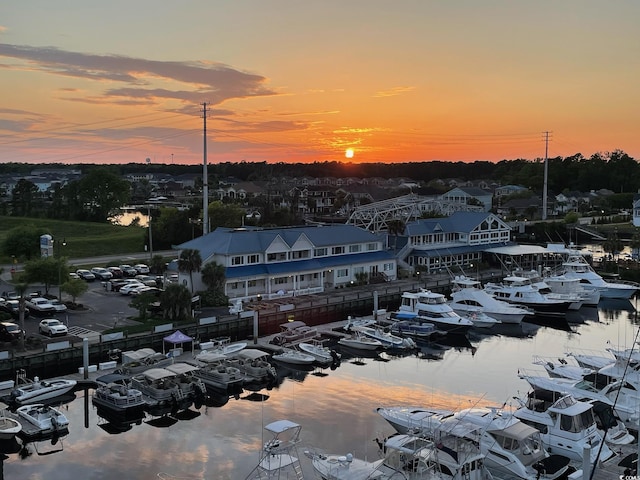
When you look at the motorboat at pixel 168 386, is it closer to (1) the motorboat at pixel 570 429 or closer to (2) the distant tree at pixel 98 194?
(1) the motorboat at pixel 570 429

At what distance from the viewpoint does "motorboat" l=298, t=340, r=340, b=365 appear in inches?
1339

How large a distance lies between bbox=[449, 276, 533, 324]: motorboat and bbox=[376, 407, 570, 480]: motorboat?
75.9 ft

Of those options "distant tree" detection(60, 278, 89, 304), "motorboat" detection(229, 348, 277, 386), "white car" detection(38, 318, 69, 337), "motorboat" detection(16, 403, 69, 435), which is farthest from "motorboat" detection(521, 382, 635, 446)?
"distant tree" detection(60, 278, 89, 304)

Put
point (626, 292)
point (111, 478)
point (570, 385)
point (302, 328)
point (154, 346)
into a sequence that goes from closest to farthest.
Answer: point (111, 478), point (570, 385), point (154, 346), point (302, 328), point (626, 292)

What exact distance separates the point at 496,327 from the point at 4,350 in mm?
31060

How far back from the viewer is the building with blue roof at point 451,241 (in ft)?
198

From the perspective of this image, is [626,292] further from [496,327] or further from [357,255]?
[357,255]

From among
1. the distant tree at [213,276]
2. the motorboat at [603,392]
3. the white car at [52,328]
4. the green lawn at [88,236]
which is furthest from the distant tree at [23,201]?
the motorboat at [603,392]

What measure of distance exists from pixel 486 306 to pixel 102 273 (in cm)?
3165

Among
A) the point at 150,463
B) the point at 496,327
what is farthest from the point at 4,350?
the point at 496,327

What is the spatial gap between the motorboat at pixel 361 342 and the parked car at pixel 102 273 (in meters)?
23.8

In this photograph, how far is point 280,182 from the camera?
464ft

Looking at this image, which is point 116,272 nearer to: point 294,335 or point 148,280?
point 148,280

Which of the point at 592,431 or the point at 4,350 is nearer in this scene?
the point at 592,431
